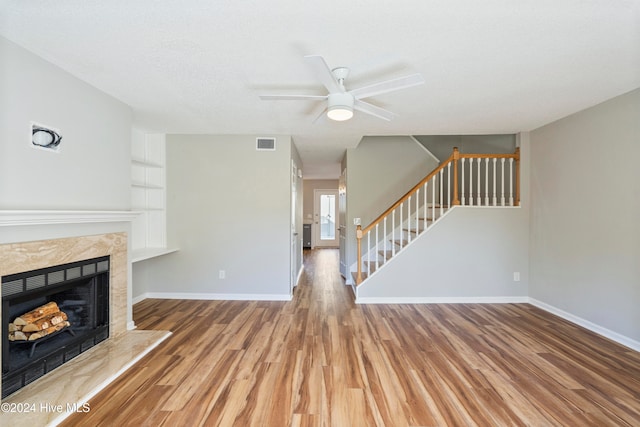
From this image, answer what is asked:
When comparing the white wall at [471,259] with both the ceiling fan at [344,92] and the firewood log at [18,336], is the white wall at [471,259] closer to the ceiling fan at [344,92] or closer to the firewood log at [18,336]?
the ceiling fan at [344,92]

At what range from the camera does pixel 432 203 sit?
15.6ft

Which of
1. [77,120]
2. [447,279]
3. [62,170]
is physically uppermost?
[77,120]

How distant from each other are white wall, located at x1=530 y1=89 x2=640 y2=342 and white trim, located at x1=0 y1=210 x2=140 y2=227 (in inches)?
194

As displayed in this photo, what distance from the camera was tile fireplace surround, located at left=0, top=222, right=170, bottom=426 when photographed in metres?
1.80

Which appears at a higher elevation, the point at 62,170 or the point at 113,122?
the point at 113,122

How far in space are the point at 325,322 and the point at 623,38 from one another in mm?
3433

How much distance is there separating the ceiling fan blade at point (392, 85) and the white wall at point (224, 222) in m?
2.17

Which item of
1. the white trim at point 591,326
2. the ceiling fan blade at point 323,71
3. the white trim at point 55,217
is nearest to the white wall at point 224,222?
the white trim at point 55,217

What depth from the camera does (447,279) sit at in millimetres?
4129

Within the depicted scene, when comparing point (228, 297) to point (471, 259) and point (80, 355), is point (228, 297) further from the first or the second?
point (471, 259)

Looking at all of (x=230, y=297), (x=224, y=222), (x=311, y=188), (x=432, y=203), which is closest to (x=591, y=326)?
(x=432, y=203)

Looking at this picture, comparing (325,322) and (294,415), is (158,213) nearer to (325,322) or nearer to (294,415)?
(325,322)

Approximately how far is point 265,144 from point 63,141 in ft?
7.42

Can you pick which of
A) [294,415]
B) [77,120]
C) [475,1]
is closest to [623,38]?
[475,1]
